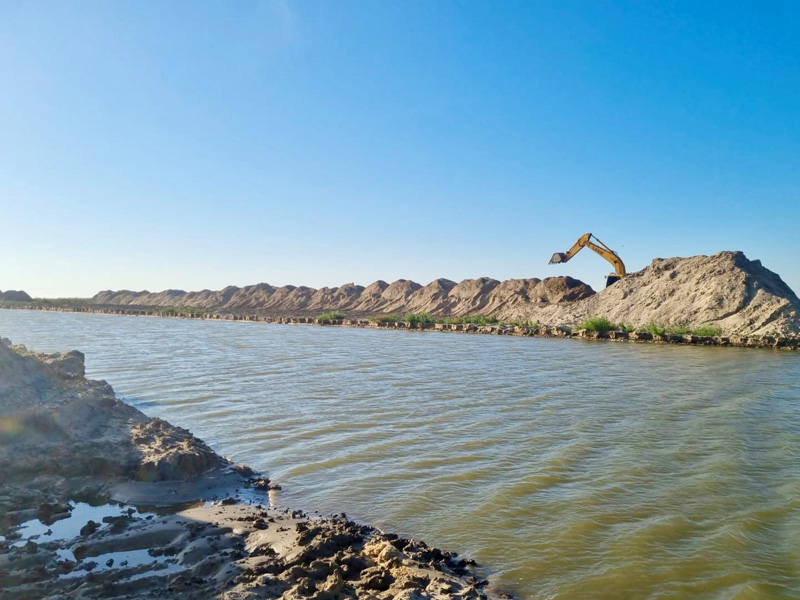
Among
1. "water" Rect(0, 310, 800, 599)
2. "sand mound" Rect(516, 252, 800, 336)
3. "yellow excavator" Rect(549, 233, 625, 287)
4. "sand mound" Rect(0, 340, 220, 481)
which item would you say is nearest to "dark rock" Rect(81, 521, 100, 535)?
"sand mound" Rect(0, 340, 220, 481)

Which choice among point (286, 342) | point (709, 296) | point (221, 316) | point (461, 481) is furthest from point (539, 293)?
point (461, 481)

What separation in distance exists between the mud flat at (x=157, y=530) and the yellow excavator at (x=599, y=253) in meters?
34.2

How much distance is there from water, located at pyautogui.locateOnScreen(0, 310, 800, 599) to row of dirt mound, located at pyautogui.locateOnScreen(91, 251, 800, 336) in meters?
11.1

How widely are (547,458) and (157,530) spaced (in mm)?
4459

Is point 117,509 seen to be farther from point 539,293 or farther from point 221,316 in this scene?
point 221,316

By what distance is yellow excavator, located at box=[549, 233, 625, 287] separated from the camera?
123ft

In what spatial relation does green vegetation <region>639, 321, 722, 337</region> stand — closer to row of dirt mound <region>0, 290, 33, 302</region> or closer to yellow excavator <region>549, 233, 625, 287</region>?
yellow excavator <region>549, 233, 625, 287</region>

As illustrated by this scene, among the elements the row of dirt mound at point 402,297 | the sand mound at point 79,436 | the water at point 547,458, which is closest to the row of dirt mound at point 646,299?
the row of dirt mound at point 402,297

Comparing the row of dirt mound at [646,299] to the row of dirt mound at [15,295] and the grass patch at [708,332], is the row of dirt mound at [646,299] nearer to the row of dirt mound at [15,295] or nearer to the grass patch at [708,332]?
the grass patch at [708,332]

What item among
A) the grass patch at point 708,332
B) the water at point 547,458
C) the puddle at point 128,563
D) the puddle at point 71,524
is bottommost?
the puddle at point 71,524

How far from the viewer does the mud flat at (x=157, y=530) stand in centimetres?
350

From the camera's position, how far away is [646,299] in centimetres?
3134

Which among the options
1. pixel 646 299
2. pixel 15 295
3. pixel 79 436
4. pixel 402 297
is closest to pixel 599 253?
pixel 646 299

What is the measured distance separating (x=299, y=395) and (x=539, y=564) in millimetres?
7582
